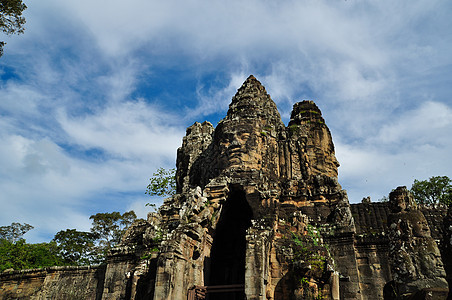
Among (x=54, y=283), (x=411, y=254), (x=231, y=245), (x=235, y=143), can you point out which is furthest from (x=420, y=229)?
(x=54, y=283)

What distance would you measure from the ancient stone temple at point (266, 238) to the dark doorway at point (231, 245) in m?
0.04

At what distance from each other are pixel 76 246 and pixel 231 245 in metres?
23.5

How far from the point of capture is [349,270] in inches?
478

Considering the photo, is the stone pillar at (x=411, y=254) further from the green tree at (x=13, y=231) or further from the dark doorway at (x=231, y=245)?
the green tree at (x=13, y=231)

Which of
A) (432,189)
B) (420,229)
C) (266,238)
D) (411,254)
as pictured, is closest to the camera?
(411,254)

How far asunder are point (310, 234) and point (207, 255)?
154 inches

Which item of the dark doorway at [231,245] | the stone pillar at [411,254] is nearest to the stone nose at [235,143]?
the dark doorway at [231,245]

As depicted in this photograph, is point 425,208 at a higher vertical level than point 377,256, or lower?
higher

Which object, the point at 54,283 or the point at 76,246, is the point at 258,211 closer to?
the point at 54,283

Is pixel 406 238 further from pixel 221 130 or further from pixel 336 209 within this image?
pixel 221 130

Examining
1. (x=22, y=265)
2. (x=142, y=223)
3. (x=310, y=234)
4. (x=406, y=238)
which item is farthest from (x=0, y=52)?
(x=22, y=265)

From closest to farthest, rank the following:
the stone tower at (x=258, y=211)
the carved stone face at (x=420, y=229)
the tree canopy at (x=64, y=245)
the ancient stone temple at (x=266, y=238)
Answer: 1. the carved stone face at (x=420, y=229)
2. the ancient stone temple at (x=266, y=238)
3. the stone tower at (x=258, y=211)
4. the tree canopy at (x=64, y=245)

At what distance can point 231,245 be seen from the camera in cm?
1478

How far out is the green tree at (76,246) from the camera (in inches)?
1259
